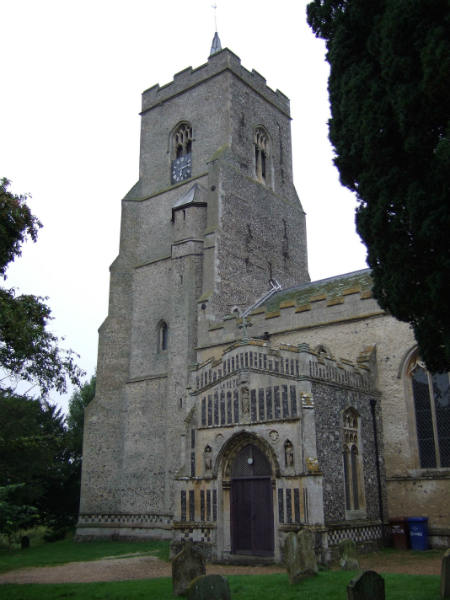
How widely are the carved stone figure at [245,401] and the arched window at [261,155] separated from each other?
54.4 ft

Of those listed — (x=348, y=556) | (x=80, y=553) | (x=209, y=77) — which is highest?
(x=209, y=77)

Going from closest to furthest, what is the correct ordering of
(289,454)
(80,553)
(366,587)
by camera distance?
(366,587) < (289,454) < (80,553)

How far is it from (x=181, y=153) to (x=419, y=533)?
21.1 metres

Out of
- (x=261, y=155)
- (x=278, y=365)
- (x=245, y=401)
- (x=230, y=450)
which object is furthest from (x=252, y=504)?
(x=261, y=155)

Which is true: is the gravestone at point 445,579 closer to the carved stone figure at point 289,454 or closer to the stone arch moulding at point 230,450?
the carved stone figure at point 289,454

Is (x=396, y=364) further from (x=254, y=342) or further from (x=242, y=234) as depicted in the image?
(x=242, y=234)

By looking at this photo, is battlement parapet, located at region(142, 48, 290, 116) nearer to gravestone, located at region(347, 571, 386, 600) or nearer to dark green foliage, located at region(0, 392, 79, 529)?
dark green foliage, located at region(0, 392, 79, 529)

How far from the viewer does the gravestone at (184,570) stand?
9.64 metres

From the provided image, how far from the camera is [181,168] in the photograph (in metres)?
28.7

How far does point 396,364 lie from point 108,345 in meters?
13.6

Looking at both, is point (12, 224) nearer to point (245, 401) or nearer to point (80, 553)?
point (245, 401)

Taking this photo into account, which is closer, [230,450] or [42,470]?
[230,450]

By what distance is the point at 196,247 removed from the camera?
24.5 metres

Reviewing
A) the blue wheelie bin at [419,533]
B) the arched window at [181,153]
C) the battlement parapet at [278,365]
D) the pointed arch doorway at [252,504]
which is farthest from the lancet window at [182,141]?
the blue wheelie bin at [419,533]
